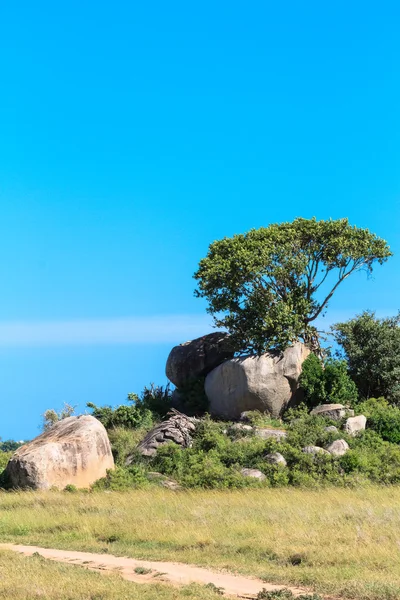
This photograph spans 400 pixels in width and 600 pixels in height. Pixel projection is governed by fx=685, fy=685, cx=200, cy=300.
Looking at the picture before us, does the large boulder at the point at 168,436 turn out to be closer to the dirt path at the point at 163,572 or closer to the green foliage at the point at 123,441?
the green foliage at the point at 123,441

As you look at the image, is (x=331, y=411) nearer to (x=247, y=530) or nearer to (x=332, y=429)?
(x=332, y=429)

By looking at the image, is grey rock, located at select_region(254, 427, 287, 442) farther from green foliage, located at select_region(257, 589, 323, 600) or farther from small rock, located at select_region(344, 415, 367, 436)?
green foliage, located at select_region(257, 589, 323, 600)

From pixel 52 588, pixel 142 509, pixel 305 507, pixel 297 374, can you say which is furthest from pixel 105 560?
pixel 297 374

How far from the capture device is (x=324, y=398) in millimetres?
38625

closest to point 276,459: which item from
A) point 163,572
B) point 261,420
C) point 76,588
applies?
point 261,420

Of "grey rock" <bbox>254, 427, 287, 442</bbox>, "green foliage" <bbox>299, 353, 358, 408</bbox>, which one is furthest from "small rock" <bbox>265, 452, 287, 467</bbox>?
"green foliage" <bbox>299, 353, 358, 408</bbox>

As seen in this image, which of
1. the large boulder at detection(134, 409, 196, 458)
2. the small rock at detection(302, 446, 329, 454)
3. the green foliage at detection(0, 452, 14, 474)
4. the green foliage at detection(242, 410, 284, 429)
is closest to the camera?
the small rock at detection(302, 446, 329, 454)

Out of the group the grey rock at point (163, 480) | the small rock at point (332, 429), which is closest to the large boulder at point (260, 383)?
the small rock at point (332, 429)

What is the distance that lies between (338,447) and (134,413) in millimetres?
13190

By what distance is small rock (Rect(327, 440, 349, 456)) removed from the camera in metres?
30.0

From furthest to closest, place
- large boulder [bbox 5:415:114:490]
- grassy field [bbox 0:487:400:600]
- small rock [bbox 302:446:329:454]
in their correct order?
small rock [bbox 302:446:329:454], large boulder [bbox 5:415:114:490], grassy field [bbox 0:487:400:600]

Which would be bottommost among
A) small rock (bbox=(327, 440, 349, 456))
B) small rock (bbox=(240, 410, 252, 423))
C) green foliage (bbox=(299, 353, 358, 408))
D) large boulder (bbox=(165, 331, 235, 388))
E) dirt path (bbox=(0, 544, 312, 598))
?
dirt path (bbox=(0, 544, 312, 598))

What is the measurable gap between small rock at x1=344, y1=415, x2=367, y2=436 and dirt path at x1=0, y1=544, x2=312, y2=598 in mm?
19042

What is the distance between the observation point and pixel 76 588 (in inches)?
511
